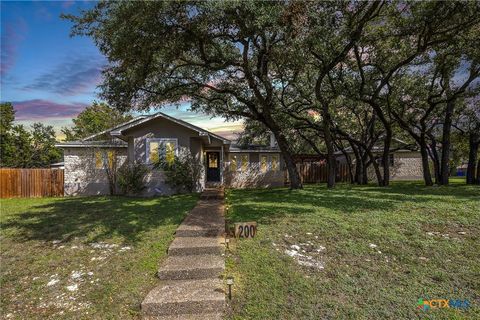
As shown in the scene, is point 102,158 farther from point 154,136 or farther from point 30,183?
point 154,136

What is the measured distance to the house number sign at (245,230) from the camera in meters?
5.74

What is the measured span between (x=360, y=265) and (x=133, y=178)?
11294 millimetres

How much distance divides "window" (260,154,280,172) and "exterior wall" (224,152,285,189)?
20 centimetres

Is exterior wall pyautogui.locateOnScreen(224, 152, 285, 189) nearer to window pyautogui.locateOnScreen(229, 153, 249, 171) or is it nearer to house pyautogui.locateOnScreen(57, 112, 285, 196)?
house pyautogui.locateOnScreen(57, 112, 285, 196)

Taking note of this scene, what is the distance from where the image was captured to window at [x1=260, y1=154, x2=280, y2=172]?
20.2 meters

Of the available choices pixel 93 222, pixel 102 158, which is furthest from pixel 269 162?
pixel 93 222

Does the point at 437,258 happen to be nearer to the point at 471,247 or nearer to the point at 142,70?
the point at 471,247

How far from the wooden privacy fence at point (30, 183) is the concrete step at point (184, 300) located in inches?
573

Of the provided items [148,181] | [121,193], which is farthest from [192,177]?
[121,193]

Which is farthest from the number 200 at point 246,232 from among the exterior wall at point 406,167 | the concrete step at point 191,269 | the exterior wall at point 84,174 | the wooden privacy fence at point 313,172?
the exterior wall at point 406,167

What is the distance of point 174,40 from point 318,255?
678 centimetres

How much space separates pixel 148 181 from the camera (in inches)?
555

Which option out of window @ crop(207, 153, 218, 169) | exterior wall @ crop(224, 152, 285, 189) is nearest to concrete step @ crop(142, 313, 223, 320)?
exterior wall @ crop(224, 152, 285, 189)

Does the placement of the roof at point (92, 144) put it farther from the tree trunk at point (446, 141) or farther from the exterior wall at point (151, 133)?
the tree trunk at point (446, 141)
